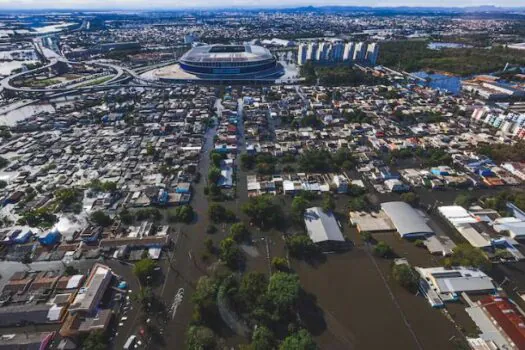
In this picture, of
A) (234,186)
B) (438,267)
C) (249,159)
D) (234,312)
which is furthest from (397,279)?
(249,159)

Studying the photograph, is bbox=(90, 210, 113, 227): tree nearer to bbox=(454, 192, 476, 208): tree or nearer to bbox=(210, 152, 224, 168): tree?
bbox=(210, 152, 224, 168): tree

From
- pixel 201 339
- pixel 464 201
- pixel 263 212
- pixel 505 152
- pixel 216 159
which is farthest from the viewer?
pixel 505 152

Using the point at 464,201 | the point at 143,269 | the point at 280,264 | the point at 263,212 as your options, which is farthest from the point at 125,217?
the point at 464,201

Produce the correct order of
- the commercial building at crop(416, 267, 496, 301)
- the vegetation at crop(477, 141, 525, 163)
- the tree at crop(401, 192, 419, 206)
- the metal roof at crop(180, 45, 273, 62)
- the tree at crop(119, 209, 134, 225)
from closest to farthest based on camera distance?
the commercial building at crop(416, 267, 496, 301) → the tree at crop(119, 209, 134, 225) → the tree at crop(401, 192, 419, 206) → the vegetation at crop(477, 141, 525, 163) → the metal roof at crop(180, 45, 273, 62)

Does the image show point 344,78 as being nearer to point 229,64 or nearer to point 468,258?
point 229,64

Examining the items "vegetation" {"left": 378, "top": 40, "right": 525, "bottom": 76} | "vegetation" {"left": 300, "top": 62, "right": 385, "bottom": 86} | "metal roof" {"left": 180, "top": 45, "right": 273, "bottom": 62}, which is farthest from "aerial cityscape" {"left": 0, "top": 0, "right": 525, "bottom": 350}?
"vegetation" {"left": 378, "top": 40, "right": 525, "bottom": 76}

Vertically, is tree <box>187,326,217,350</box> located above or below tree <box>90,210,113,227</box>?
above
